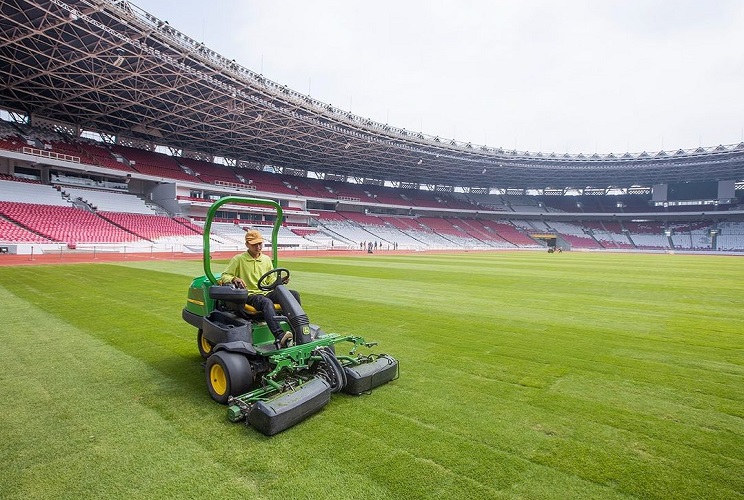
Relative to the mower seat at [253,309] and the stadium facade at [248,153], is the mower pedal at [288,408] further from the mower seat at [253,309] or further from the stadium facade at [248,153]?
the stadium facade at [248,153]

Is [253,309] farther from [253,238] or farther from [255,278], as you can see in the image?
[253,238]

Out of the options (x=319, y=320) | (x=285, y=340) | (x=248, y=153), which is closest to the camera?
(x=285, y=340)

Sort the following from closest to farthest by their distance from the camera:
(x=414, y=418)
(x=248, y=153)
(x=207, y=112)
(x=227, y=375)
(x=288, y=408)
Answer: (x=288, y=408), (x=414, y=418), (x=227, y=375), (x=207, y=112), (x=248, y=153)

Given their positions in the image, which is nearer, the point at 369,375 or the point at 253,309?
the point at 369,375

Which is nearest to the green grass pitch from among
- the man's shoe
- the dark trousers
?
the man's shoe

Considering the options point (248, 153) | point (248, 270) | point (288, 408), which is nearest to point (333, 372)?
point (288, 408)

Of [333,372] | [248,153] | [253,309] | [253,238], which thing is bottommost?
[333,372]

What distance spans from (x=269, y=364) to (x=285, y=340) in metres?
0.31

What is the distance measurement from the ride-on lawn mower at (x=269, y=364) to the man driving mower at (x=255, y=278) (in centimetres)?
9

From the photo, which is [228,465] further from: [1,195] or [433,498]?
[1,195]

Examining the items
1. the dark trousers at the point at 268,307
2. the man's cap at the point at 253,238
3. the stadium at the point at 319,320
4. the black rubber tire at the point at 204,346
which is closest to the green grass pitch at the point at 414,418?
the stadium at the point at 319,320

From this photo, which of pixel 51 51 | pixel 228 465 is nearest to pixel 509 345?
pixel 228 465

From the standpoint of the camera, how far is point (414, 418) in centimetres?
392

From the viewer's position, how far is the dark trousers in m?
4.49
